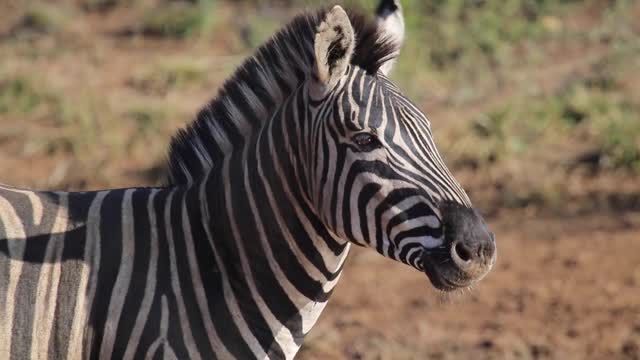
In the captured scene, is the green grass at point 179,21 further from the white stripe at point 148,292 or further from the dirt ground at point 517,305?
the white stripe at point 148,292

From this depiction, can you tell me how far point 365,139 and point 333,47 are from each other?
1.27ft

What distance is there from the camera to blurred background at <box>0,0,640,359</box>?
823cm

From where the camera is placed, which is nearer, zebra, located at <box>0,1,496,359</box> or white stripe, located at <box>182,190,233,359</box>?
zebra, located at <box>0,1,496,359</box>

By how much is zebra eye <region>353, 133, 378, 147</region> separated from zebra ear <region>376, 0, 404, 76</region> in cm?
45

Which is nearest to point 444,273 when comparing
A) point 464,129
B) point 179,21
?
point 464,129

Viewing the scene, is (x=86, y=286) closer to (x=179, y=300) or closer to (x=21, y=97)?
(x=179, y=300)

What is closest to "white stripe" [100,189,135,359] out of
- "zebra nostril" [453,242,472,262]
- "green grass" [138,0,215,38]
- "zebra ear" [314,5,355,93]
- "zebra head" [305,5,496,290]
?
"zebra head" [305,5,496,290]

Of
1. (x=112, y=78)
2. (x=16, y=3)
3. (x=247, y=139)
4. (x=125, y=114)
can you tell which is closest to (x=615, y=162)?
(x=125, y=114)

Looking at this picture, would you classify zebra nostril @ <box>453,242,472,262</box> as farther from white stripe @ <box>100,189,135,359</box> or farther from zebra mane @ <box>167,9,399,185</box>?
white stripe @ <box>100,189,135,359</box>

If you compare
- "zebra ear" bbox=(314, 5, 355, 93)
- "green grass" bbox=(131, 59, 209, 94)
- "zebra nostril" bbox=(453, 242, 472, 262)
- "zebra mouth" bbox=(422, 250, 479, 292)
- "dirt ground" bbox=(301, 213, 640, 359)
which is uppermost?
"green grass" bbox=(131, 59, 209, 94)

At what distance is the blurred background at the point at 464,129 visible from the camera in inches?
324

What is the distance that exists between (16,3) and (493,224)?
893 cm

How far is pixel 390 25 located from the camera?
16.2 ft

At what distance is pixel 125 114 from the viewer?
12.5 meters
